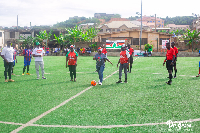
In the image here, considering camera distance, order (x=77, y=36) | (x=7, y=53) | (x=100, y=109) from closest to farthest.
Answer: (x=100, y=109) → (x=7, y=53) → (x=77, y=36)

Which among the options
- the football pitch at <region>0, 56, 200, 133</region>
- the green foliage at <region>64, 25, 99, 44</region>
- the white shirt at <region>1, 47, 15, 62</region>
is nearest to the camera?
the football pitch at <region>0, 56, 200, 133</region>

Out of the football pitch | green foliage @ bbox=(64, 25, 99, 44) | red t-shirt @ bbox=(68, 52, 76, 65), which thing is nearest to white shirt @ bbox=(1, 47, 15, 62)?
the football pitch

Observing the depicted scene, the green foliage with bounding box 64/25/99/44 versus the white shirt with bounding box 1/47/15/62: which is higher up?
the green foliage with bounding box 64/25/99/44

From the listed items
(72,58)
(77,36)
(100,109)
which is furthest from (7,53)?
(77,36)

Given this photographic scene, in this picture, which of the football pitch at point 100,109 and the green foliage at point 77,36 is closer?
the football pitch at point 100,109

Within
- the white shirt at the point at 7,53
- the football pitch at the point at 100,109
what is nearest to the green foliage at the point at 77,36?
the white shirt at the point at 7,53

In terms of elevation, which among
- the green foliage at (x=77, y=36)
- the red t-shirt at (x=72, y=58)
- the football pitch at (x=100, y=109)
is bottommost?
the football pitch at (x=100, y=109)

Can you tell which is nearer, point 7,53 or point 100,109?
point 100,109

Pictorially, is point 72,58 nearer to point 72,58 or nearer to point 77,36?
point 72,58

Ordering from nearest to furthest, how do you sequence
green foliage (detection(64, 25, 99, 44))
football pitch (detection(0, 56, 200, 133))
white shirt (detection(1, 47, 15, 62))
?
football pitch (detection(0, 56, 200, 133)) < white shirt (detection(1, 47, 15, 62)) < green foliage (detection(64, 25, 99, 44))

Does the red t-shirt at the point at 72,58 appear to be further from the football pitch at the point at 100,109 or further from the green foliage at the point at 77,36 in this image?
the green foliage at the point at 77,36

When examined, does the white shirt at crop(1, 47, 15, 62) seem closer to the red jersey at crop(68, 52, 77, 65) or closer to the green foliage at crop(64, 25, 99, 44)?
the red jersey at crop(68, 52, 77, 65)

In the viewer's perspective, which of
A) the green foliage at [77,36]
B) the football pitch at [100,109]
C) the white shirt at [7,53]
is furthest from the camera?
the green foliage at [77,36]

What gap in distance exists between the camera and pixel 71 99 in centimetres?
777
